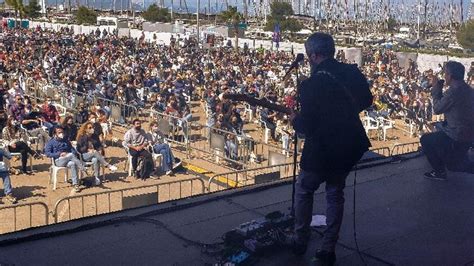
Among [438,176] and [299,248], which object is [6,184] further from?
[299,248]

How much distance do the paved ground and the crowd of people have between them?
1429mm

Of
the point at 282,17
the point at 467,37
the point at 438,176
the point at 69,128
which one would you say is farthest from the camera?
the point at 282,17

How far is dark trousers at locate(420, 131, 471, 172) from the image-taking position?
6426 mm

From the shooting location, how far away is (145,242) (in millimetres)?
4402

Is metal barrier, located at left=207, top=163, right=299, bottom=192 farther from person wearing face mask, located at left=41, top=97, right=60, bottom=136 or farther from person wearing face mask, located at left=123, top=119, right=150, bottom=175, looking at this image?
person wearing face mask, located at left=41, top=97, right=60, bottom=136

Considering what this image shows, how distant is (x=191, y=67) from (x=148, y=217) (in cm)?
2364

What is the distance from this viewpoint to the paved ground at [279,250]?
13.4 feet

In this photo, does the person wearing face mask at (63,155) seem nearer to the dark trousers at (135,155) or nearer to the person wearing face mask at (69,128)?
the person wearing face mask at (69,128)

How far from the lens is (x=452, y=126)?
20.2 feet

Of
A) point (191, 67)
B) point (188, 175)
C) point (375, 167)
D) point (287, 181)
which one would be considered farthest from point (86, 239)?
point (191, 67)

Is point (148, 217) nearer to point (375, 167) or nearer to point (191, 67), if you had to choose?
point (375, 167)

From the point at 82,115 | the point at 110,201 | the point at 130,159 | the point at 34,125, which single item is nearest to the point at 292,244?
the point at 110,201

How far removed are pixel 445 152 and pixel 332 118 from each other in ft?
10.9

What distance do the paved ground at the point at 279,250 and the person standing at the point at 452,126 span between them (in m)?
0.40
